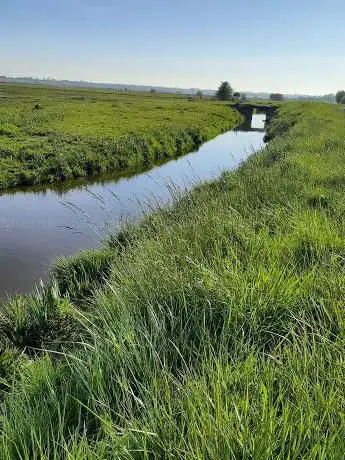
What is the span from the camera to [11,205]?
1448 cm

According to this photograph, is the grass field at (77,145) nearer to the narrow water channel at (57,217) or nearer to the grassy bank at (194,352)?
the narrow water channel at (57,217)

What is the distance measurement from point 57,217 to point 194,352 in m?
11.0

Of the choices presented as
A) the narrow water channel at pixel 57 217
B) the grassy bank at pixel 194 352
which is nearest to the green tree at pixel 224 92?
the narrow water channel at pixel 57 217

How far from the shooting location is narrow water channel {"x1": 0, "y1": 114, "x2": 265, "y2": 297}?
9.03 metres

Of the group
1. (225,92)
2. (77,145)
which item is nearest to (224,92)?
(225,92)

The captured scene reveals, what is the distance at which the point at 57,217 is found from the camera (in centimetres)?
1366

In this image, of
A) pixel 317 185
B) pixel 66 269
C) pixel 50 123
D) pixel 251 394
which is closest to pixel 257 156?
pixel 317 185

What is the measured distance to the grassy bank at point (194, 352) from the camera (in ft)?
8.30

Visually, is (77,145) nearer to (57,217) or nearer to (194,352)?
(57,217)

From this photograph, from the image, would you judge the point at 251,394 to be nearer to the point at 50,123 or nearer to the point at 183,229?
the point at 183,229

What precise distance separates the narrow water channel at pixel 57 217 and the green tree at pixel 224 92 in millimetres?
95886

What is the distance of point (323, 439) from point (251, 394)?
0.51m

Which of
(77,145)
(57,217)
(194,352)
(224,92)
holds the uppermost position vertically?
(224,92)

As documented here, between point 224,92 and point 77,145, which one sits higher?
point 224,92
